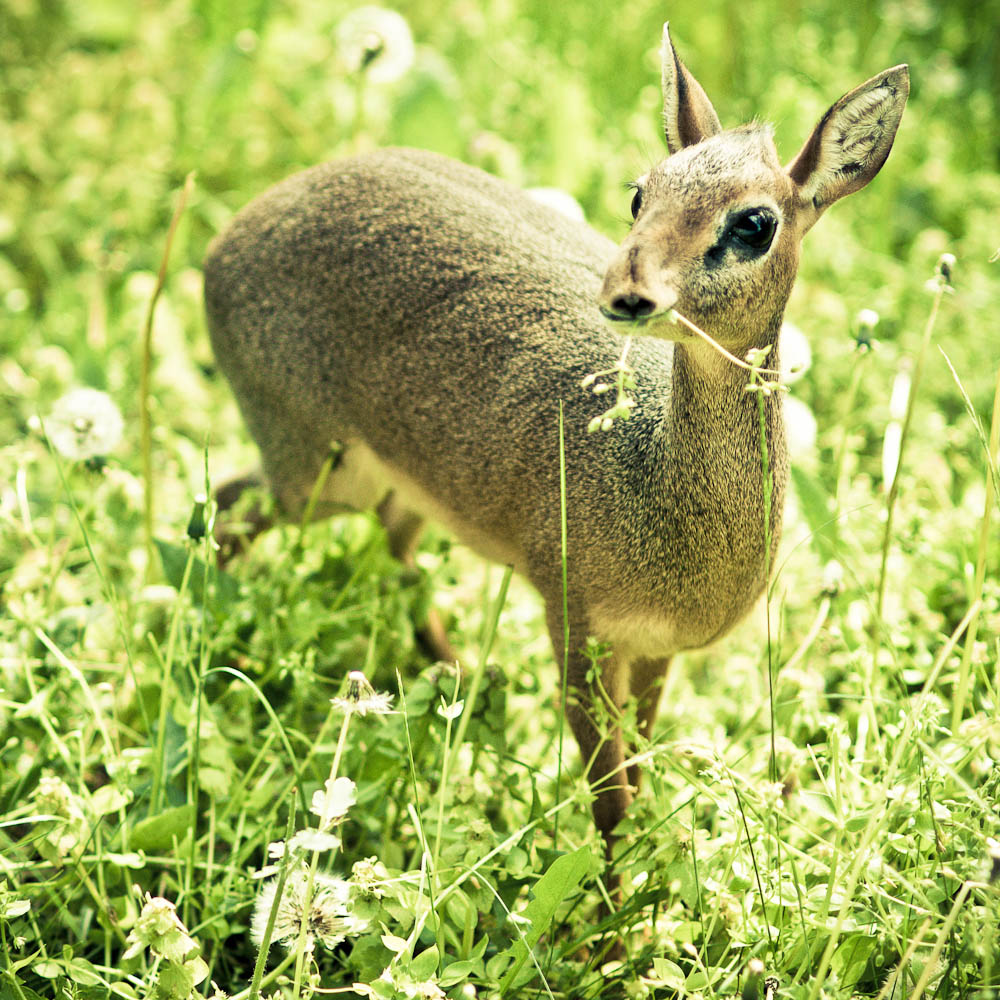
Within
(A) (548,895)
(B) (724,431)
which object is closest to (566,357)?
(B) (724,431)

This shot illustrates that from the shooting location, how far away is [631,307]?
6.39ft

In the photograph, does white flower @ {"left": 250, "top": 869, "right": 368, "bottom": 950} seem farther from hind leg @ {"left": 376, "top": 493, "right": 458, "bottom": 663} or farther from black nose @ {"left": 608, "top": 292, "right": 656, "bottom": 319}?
hind leg @ {"left": 376, "top": 493, "right": 458, "bottom": 663}

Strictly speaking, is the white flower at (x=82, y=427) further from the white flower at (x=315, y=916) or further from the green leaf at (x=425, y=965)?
the green leaf at (x=425, y=965)

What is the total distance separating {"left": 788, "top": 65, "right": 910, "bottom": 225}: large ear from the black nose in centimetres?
55

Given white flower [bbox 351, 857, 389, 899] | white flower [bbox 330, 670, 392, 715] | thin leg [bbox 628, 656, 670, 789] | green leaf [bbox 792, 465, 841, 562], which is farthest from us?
green leaf [bbox 792, 465, 841, 562]

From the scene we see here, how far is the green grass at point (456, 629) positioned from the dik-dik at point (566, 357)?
242mm

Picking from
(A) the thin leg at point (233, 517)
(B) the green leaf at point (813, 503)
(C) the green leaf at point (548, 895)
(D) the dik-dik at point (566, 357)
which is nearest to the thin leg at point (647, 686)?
(D) the dik-dik at point (566, 357)

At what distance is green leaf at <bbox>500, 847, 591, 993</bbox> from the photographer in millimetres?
2025

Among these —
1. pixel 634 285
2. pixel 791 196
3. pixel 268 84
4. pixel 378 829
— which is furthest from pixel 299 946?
pixel 268 84

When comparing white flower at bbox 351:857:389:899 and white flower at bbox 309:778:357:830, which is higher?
white flower at bbox 309:778:357:830

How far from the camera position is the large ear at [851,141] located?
2.14 m

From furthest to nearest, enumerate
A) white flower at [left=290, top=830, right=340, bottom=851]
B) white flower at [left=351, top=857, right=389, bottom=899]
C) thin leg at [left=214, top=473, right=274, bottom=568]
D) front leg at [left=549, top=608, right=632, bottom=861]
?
thin leg at [left=214, top=473, right=274, bottom=568] < front leg at [left=549, top=608, right=632, bottom=861] < white flower at [left=351, top=857, right=389, bottom=899] < white flower at [left=290, top=830, right=340, bottom=851]

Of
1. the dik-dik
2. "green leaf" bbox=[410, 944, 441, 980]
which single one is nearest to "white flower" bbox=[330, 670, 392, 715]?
"green leaf" bbox=[410, 944, 441, 980]

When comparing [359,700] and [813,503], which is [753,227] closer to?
[359,700]
